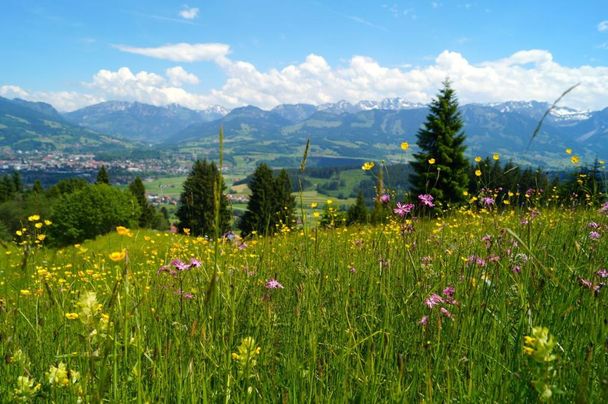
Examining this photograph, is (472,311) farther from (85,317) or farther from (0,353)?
(0,353)

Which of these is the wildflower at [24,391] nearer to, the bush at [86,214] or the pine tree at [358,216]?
the pine tree at [358,216]

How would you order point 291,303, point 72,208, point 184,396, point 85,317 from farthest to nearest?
1. point 72,208
2. point 291,303
3. point 184,396
4. point 85,317

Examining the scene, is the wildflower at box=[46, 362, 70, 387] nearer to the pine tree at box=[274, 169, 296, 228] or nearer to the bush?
the pine tree at box=[274, 169, 296, 228]

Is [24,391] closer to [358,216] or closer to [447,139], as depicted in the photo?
[358,216]

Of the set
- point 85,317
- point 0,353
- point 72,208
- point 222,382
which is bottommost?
point 72,208

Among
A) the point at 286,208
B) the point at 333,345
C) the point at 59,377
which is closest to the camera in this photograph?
the point at 59,377

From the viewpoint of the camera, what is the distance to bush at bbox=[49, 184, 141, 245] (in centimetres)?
5766

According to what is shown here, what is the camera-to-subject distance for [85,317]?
152 cm

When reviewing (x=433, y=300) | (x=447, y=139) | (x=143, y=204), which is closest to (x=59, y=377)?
(x=433, y=300)

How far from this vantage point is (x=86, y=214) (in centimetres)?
5778

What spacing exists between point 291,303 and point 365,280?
0.63 meters

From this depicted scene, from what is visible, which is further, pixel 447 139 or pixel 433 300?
pixel 447 139

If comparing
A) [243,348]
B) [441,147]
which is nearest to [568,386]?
[243,348]

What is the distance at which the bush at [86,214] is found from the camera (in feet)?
189
